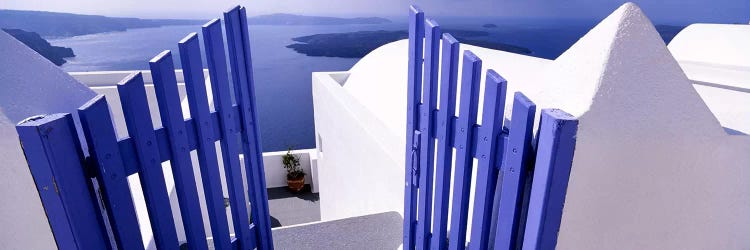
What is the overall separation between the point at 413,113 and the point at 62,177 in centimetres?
145

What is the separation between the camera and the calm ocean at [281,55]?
29.3 meters

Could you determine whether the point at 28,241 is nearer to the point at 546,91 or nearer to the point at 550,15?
the point at 546,91

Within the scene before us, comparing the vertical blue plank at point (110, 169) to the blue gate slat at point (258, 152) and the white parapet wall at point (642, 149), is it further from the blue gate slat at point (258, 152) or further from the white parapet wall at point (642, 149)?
the white parapet wall at point (642, 149)

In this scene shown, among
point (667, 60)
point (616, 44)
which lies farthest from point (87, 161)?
point (667, 60)

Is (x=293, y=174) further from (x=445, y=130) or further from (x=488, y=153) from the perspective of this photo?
(x=488, y=153)

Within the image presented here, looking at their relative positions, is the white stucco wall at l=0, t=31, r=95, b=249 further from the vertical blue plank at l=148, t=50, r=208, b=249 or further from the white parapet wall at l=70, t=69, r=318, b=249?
the vertical blue plank at l=148, t=50, r=208, b=249

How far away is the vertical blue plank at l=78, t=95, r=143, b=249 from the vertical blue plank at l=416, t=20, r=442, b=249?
1.26 metres

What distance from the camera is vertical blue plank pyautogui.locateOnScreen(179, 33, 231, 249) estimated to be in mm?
1442

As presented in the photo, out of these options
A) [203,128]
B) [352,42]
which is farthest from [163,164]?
[352,42]

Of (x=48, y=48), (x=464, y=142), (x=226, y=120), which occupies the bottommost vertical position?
(x=48, y=48)

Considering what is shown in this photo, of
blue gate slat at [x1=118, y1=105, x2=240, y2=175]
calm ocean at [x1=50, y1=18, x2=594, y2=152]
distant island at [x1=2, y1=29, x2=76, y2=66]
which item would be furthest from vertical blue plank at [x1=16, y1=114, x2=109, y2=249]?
distant island at [x1=2, y1=29, x2=76, y2=66]

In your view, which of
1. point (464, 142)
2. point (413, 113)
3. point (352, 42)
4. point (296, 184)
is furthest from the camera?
point (352, 42)

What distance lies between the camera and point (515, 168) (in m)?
1.34

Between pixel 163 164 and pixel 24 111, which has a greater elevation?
pixel 24 111
